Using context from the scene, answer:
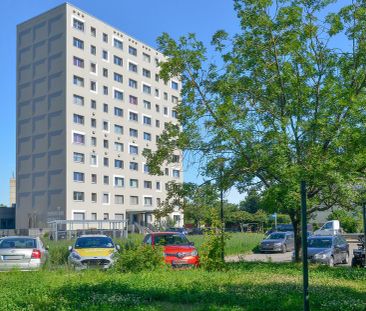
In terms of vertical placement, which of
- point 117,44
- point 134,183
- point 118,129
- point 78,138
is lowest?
point 134,183

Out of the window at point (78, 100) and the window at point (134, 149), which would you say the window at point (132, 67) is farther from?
the window at point (78, 100)

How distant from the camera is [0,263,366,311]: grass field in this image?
891 centimetres

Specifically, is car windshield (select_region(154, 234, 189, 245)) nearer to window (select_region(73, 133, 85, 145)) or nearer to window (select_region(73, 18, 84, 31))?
window (select_region(73, 133, 85, 145))

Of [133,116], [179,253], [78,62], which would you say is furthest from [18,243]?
[133,116]

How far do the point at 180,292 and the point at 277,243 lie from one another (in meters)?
26.4

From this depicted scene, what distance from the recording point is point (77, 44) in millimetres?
72250

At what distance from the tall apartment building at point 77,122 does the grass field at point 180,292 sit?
53082 mm

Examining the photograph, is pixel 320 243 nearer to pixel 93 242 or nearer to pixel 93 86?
pixel 93 242

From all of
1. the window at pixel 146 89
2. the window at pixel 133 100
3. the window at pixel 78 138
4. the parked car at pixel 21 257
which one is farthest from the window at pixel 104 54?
the parked car at pixel 21 257

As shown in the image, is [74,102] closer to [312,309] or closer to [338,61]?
[338,61]

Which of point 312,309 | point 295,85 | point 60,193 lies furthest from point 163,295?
point 60,193

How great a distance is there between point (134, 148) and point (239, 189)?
212 feet

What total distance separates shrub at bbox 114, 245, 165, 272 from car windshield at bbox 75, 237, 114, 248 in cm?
436

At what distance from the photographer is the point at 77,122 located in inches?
2803
